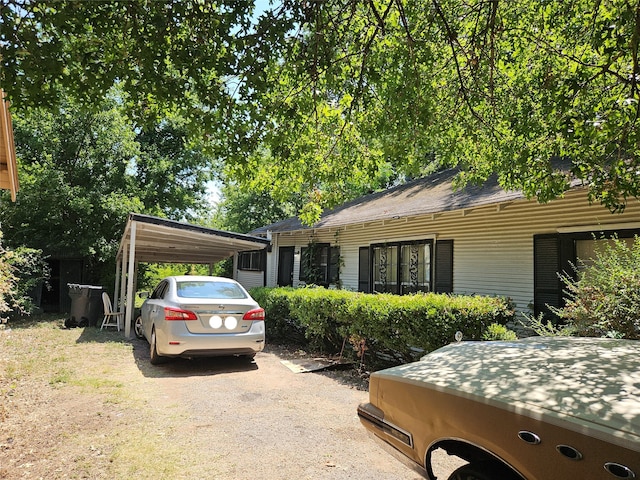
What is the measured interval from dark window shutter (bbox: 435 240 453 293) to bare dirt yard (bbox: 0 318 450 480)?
4.47 m

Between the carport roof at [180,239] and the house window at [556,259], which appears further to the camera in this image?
the carport roof at [180,239]

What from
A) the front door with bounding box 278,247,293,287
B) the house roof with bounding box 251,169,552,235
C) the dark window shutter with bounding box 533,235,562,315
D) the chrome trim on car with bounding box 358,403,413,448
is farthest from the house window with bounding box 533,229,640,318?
the front door with bounding box 278,247,293,287

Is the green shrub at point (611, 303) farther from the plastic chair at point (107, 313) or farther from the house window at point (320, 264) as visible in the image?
the plastic chair at point (107, 313)

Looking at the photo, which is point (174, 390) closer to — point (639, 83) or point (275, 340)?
point (275, 340)

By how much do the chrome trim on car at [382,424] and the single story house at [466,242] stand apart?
578cm

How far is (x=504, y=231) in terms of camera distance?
29.1 feet

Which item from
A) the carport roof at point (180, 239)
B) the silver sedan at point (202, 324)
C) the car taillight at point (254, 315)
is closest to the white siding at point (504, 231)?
the carport roof at point (180, 239)

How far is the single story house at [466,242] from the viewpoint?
7574 millimetres

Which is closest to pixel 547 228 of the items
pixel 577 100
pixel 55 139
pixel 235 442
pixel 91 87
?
pixel 577 100

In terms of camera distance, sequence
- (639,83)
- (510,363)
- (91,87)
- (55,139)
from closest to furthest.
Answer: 1. (510,363)
2. (91,87)
3. (639,83)
4. (55,139)

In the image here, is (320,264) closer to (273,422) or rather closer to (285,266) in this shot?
(285,266)

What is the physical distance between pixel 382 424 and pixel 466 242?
301 inches

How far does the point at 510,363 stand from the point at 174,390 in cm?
474

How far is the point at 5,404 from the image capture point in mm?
4754
